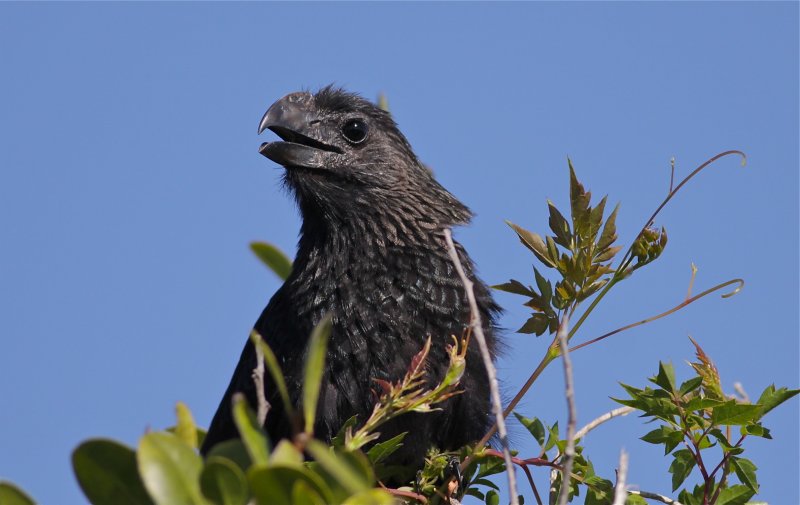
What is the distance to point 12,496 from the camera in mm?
1885

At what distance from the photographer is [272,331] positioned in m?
4.36

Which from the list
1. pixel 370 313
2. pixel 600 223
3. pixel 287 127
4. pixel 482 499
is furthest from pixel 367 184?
pixel 600 223

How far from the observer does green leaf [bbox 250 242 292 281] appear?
4.48 meters

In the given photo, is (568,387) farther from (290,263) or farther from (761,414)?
(290,263)

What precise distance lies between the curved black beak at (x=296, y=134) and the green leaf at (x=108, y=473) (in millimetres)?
2629

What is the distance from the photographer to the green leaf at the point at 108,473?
6.03 feet

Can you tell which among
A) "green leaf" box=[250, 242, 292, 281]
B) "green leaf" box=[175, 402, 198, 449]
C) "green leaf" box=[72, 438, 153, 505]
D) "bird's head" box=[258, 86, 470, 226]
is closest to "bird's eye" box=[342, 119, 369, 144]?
"bird's head" box=[258, 86, 470, 226]

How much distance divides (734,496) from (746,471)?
0.08 meters

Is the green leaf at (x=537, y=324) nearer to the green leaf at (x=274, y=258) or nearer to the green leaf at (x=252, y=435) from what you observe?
the green leaf at (x=252, y=435)

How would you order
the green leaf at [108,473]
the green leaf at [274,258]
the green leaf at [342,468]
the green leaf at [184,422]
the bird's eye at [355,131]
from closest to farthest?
the green leaf at [342,468] → the green leaf at [108,473] → the green leaf at [184,422] → the green leaf at [274,258] → the bird's eye at [355,131]

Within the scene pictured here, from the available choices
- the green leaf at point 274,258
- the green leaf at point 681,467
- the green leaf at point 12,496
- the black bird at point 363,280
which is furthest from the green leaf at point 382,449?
the green leaf at point 274,258

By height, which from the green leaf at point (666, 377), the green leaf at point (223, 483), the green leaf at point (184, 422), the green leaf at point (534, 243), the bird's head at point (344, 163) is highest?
the bird's head at point (344, 163)

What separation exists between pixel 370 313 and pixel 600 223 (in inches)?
57.9

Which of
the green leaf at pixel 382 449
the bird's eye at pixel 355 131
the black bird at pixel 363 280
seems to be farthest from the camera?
the bird's eye at pixel 355 131
